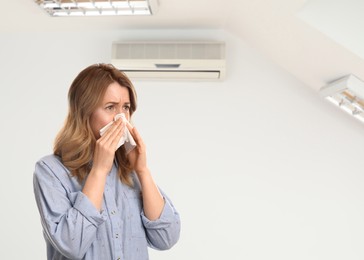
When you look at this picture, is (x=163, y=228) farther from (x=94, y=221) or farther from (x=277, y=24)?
(x=277, y=24)

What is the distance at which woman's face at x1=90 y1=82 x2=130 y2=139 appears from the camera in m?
1.35

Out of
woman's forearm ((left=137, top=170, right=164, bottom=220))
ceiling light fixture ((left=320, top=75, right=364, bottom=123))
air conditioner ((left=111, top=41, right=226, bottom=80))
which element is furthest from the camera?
air conditioner ((left=111, top=41, right=226, bottom=80))

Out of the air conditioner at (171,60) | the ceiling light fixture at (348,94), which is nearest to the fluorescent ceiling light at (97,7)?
the air conditioner at (171,60)

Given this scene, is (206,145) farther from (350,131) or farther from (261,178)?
(350,131)

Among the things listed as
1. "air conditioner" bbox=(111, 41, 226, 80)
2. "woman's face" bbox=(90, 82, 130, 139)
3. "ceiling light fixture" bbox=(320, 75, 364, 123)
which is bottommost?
"woman's face" bbox=(90, 82, 130, 139)

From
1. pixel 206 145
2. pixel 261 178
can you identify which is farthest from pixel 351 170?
pixel 206 145

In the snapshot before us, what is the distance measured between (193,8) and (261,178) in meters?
1.18

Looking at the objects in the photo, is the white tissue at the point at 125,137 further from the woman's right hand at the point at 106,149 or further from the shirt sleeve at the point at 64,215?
the shirt sleeve at the point at 64,215

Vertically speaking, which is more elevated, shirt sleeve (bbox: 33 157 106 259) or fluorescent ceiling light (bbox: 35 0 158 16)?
fluorescent ceiling light (bbox: 35 0 158 16)

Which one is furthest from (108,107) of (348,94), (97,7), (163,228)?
(348,94)

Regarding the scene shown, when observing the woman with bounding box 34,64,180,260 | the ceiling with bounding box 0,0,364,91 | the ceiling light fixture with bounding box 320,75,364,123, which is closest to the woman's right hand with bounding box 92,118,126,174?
the woman with bounding box 34,64,180,260

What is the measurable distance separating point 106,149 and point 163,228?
0.32 m

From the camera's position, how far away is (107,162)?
1.26 metres

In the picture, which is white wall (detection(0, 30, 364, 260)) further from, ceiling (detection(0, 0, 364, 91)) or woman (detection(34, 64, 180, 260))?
woman (detection(34, 64, 180, 260))
